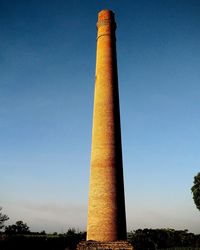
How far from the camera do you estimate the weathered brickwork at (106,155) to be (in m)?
12.4

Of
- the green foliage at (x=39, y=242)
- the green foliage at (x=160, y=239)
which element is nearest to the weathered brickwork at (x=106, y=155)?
the green foliage at (x=39, y=242)

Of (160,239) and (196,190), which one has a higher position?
(196,190)

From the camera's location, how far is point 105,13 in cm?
1678

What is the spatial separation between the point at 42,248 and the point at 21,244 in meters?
3.35

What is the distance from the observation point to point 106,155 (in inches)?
530

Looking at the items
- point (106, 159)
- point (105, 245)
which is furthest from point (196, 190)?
point (105, 245)

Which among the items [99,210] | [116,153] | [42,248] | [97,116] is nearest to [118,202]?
[99,210]

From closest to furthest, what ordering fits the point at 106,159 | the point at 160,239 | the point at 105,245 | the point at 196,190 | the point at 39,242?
the point at 105,245 → the point at 106,159 → the point at 39,242 → the point at 160,239 → the point at 196,190

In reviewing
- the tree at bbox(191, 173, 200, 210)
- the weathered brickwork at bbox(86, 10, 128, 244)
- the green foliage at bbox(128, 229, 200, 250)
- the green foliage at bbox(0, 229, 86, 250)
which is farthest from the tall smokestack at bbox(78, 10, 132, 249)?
the tree at bbox(191, 173, 200, 210)

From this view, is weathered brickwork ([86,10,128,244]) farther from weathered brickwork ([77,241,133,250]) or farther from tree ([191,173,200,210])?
tree ([191,173,200,210])

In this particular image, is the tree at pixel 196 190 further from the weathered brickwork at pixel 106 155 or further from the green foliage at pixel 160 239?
the weathered brickwork at pixel 106 155

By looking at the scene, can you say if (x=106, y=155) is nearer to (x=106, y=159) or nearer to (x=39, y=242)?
(x=106, y=159)

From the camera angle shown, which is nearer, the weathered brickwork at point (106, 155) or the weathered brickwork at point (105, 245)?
the weathered brickwork at point (105, 245)

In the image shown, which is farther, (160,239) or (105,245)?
(160,239)
